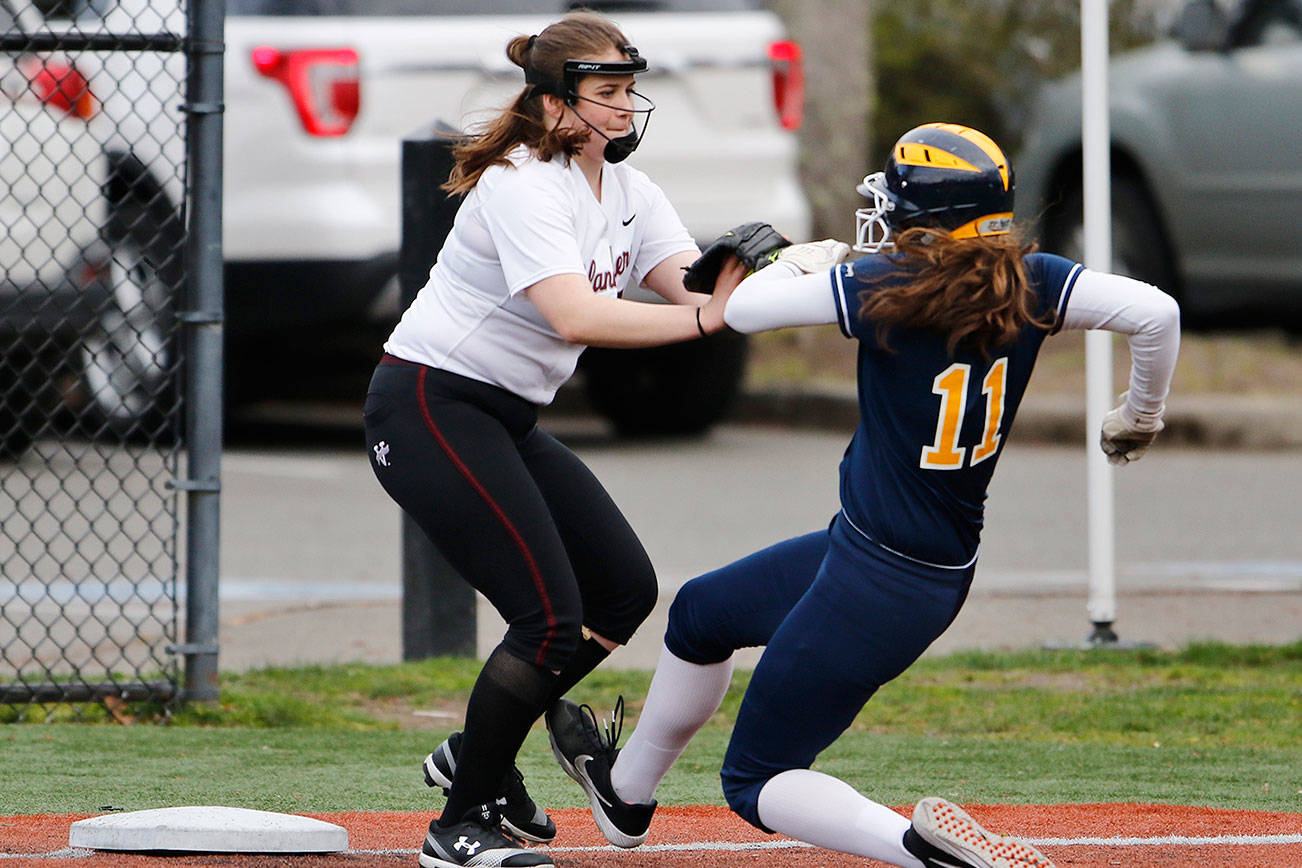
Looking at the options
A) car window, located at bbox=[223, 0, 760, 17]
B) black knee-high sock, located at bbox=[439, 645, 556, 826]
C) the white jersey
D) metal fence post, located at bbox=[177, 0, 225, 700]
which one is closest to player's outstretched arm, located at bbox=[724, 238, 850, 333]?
the white jersey

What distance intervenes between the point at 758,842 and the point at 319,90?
255 inches

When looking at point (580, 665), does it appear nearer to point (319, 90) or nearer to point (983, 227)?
point (983, 227)

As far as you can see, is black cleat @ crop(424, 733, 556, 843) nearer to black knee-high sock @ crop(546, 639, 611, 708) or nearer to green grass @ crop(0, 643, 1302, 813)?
black knee-high sock @ crop(546, 639, 611, 708)

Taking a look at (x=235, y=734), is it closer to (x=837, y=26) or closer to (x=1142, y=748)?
(x=1142, y=748)

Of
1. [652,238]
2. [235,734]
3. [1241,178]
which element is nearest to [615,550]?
[652,238]

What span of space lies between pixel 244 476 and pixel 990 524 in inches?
155

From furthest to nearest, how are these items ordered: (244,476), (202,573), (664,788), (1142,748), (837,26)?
1. (837,26)
2. (244,476)
3. (202,573)
4. (1142,748)
5. (664,788)

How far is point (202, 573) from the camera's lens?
5.79m

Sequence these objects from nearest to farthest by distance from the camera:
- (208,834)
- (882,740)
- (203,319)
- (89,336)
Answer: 1. (208,834)
2. (882,740)
3. (203,319)
4. (89,336)

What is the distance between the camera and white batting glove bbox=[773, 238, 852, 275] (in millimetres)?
3662

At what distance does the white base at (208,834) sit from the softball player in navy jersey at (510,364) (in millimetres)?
238

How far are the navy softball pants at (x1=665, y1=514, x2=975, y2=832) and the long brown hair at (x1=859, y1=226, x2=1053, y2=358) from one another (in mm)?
423

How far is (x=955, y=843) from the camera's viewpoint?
137 inches

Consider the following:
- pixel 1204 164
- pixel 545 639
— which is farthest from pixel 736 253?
pixel 1204 164
